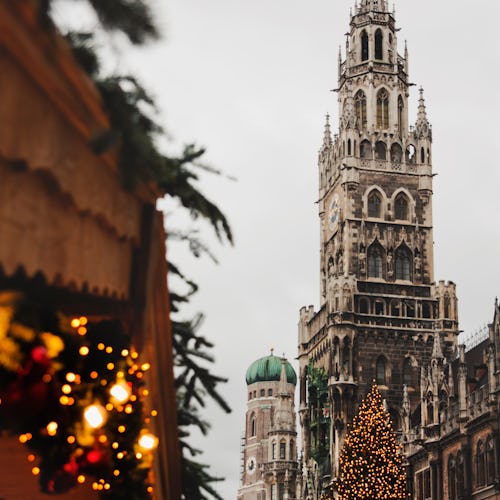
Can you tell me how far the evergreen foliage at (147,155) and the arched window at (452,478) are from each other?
41.2 m

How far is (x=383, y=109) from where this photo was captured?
227ft

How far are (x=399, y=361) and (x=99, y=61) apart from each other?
59.0 meters

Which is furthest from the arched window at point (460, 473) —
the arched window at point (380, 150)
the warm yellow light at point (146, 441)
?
the warm yellow light at point (146, 441)

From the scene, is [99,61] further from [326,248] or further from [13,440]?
[326,248]

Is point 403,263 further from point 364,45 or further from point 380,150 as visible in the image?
point 364,45

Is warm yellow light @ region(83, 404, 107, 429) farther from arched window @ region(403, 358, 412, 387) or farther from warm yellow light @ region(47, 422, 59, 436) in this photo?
arched window @ region(403, 358, 412, 387)

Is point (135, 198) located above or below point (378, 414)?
below

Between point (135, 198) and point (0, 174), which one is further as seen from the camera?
point (135, 198)

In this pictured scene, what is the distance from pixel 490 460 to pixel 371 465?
20.3ft

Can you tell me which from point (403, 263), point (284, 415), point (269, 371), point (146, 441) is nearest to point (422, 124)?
point (403, 263)

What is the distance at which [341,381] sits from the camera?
2360 inches

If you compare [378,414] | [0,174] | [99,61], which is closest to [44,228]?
[0,174]

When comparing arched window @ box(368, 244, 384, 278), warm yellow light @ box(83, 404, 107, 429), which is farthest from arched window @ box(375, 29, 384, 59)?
warm yellow light @ box(83, 404, 107, 429)

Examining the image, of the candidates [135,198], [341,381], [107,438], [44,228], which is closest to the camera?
[44,228]
